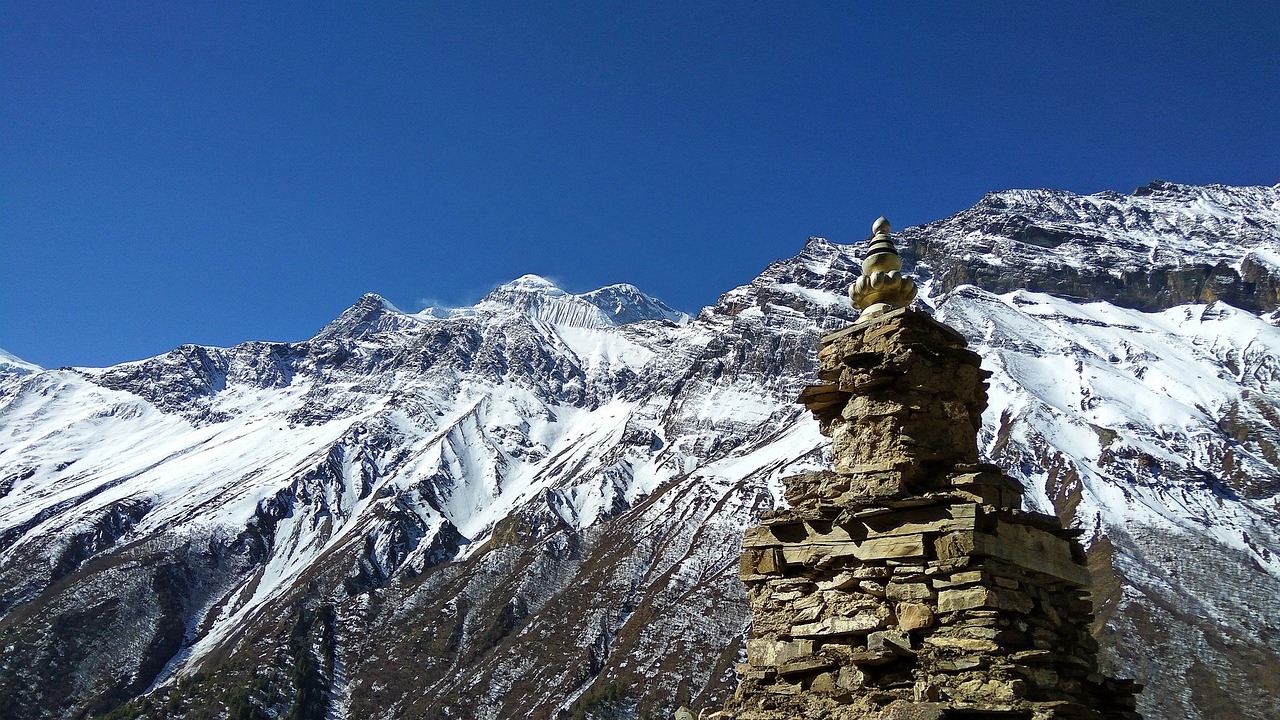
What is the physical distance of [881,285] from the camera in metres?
12.1

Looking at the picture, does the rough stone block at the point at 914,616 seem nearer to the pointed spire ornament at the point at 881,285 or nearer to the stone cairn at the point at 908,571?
the stone cairn at the point at 908,571

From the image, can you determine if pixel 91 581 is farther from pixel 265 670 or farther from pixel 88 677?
pixel 265 670

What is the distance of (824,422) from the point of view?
1239 cm

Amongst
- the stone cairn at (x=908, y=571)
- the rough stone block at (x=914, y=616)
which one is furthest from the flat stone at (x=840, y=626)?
the rough stone block at (x=914, y=616)

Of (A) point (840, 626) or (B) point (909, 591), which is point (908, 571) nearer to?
(B) point (909, 591)

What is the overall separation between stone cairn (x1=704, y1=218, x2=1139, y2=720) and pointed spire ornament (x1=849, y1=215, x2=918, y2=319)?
3 centimetres

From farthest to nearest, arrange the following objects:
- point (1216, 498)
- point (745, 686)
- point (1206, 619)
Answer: point (1216, 498) → point (1206, 619) → point (745, 686)

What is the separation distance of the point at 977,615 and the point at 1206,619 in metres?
135

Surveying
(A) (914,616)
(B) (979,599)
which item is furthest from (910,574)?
(B) (979,599)

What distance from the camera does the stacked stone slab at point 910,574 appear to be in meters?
9.38

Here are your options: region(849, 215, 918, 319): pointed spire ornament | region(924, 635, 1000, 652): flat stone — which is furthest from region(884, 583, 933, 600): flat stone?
region(849, 215, 918, 319): pointed spire ornament

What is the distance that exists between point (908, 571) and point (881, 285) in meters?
3.73

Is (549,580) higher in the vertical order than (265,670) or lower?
higher

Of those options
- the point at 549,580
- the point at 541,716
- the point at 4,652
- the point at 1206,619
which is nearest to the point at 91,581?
the point at 4,652
